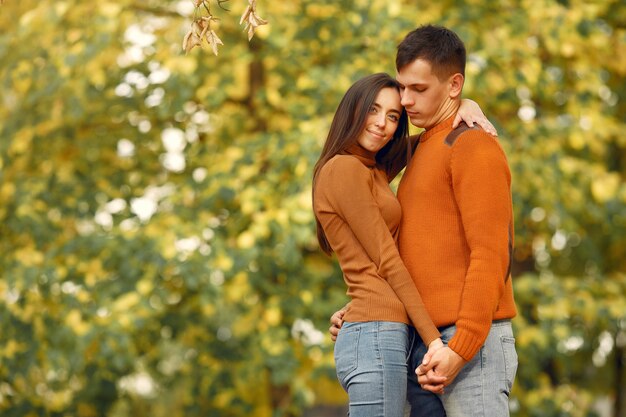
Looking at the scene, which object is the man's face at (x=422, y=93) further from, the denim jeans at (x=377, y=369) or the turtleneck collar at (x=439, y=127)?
the denim jeans at (x=377, y=369)

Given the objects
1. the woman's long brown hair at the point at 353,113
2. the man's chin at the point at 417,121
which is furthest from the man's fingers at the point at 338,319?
the man's chin at the point at 417,121

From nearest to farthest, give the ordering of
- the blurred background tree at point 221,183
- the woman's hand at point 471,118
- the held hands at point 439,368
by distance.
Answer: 1. the held hands at point 439,368
2. the woman's hand at point 471,118
3. the blurred background tree at point 221,183

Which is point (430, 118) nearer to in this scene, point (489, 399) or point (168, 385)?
point (489, 399)

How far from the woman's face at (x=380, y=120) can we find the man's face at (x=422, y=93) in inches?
1.6

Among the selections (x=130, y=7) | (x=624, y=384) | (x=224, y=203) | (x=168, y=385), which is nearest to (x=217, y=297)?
(x=224, y=203)

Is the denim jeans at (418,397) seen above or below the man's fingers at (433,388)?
below

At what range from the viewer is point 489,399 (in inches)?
Result: 113

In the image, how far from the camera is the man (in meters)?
2.82

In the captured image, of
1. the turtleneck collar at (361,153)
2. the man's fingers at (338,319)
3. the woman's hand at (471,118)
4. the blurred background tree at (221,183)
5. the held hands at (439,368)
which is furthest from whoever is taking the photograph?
the blurred background tree at (221,183)

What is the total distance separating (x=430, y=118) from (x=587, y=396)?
501 centimetres

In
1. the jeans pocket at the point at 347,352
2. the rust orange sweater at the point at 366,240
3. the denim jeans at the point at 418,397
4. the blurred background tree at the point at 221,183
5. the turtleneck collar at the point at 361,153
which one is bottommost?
the blurred background tree at the point at 221,183

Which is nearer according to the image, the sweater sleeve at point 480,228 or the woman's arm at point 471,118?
the sweater sleeve at point 480,228

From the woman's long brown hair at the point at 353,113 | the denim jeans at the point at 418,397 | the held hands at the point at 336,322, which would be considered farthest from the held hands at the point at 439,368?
the woman's long brown hair at the point at 353,113

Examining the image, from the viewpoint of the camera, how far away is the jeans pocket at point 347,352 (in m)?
2.89
